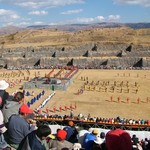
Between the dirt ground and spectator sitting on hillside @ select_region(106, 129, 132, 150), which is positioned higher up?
spectator sitting on hillside @ select_region(106, 129, 132, 150)

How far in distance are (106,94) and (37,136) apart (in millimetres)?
25081

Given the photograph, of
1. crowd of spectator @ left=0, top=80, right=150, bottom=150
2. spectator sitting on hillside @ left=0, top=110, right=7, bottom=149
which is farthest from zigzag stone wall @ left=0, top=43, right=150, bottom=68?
spectator sitting on hillside @ left=0, top=110, right=7, bottom=149

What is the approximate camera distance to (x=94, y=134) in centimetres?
938

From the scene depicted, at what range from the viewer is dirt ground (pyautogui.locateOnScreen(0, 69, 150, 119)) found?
1008 inches

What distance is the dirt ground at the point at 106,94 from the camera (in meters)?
25.6

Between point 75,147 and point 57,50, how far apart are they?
169 feet

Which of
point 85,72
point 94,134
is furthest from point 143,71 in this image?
point 94,134

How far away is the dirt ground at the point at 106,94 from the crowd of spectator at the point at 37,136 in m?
14.6

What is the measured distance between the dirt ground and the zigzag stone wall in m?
3.83

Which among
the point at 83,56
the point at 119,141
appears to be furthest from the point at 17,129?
the point at 83,56

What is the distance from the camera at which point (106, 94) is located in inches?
1244

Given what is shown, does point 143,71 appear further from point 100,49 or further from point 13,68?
point 13,68

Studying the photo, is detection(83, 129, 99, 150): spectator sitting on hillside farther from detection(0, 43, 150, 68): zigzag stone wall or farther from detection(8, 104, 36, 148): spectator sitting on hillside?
detection(0, 43, 150, 68): zigzag stone wall

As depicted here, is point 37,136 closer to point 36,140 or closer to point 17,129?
point 36,140
